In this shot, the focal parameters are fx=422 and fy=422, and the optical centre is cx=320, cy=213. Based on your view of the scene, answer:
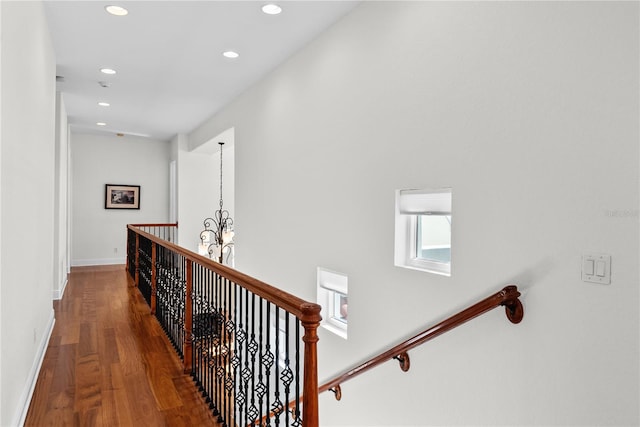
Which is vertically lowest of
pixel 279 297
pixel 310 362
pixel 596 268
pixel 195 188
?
pixel 310 362

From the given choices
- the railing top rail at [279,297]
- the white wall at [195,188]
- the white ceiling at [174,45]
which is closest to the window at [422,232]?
the railing top rail at [279,297]

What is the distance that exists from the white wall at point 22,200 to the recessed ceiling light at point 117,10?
492 mm

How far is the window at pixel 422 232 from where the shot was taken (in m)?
2.77

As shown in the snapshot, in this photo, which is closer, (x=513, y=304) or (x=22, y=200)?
(x=513, y=304)

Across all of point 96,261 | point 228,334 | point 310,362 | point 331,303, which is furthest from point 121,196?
point 310,362

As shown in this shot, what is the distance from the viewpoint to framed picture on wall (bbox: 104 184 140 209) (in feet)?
31.4

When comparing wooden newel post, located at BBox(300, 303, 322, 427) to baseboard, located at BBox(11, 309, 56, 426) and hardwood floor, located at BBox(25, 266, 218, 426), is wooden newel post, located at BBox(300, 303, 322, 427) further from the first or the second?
baseboard, located at BBox(11, 309, 56, 426)

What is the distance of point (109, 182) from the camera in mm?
9586

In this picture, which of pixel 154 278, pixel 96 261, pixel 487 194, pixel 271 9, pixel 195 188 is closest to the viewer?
pixel 487 194

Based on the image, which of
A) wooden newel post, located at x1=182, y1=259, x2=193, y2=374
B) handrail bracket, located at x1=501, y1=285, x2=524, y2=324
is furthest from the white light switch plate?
wooden newel post, located at x1=182, y1=259, x2=193, y2=374

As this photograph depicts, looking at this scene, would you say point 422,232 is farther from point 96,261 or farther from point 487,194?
point 96,261

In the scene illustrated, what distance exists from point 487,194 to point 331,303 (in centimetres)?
208

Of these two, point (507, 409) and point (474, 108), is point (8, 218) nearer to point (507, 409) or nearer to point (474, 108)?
point (474, 108)

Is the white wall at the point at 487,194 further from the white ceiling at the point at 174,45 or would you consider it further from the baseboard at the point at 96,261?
the baseboard at the point at 96,261
